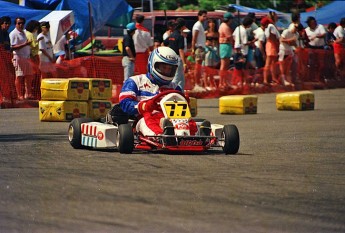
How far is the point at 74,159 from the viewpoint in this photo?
34.9 feet

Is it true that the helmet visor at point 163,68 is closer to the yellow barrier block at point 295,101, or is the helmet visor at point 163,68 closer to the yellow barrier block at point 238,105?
the yellow barrier block at point 238,105

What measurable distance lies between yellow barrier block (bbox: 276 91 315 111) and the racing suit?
24.5 ft

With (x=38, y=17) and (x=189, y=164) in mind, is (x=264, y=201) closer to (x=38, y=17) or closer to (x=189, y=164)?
(x=189, y=164)

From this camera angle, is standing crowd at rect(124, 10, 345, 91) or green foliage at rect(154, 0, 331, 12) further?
green foliage at rect(154, 0, 331, 12)

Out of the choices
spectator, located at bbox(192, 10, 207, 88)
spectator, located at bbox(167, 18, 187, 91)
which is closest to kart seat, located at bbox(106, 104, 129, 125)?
spectator, located at bbox(167, 18, 187, 91)

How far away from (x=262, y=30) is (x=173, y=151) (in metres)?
13.3

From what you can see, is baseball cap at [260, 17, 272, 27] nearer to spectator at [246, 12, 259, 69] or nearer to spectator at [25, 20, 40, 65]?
spectator at [246, 12, 259, 69]

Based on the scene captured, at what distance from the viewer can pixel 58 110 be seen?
54.1ft

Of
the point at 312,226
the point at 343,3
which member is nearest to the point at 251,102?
the point at 312,226

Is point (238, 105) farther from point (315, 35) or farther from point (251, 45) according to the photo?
point (315, 35)

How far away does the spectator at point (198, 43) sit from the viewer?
2184cm

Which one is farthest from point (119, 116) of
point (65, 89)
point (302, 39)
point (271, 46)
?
point (302, 39)

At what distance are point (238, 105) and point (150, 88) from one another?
21.4 ft

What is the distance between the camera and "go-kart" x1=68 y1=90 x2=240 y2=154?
1104 centimetres
